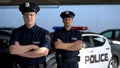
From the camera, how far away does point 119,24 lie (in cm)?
2512

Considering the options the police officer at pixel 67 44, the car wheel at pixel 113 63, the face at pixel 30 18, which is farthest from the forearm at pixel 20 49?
the car wheel at pixel 113 63

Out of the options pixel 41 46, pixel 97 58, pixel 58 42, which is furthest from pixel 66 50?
pixel 97 58

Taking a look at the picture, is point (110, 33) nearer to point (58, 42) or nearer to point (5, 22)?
point (5, 22)

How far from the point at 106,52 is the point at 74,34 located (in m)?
5.31

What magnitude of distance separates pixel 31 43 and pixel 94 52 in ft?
21.4

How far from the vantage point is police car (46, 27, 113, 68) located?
10633 millimetres

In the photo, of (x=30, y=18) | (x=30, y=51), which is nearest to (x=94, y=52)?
(x=30, y=51)

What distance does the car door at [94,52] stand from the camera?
10.7 m

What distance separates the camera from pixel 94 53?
437 inches

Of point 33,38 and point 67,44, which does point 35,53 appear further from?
point 67,44

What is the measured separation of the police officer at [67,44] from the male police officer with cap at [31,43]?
1641 mm

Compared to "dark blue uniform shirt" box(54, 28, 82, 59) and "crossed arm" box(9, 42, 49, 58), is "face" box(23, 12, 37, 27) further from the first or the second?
"dark blue uniform shirt" box(54, 28, 82, 59)

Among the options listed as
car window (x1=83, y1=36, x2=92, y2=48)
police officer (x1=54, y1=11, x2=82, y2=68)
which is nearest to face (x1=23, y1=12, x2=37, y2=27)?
police officer (x1=54, y1=11, x2=82, y2=68)

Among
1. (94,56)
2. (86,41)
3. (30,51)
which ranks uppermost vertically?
(30,51)
